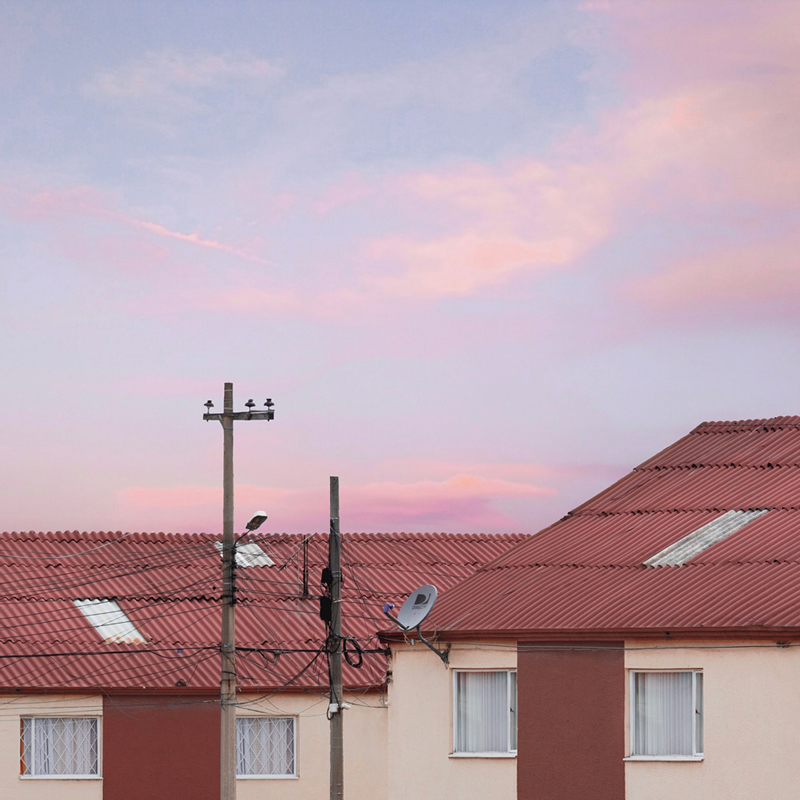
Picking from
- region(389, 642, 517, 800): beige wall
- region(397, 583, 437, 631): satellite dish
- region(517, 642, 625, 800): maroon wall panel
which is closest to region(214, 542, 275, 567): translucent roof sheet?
region(389, 642, 517, 800): beige wall

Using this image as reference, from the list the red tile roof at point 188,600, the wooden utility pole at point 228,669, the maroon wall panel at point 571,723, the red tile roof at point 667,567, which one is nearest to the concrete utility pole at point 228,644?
the wooden utility pole at point 228,669

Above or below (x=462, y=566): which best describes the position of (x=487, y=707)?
below

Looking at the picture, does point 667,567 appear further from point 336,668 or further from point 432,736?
point 336,668

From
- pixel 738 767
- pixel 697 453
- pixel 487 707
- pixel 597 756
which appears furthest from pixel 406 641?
pixel 697 453

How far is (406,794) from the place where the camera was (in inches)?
910

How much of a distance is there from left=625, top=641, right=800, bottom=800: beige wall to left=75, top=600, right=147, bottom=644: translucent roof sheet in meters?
12.9

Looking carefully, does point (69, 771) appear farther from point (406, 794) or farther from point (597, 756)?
point (597, 756)

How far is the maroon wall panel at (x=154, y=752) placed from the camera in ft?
92.2

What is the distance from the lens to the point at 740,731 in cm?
1977

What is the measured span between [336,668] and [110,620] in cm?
928

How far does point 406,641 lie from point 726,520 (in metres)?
5.99

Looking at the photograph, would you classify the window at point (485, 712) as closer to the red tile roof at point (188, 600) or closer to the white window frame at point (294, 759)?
the red tile roof at point (188, 600)

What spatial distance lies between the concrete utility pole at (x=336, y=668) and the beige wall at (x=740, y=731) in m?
4.76

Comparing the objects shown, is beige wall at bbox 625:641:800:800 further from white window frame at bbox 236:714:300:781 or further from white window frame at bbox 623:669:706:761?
white window frame at bbox 236:714:300:781
